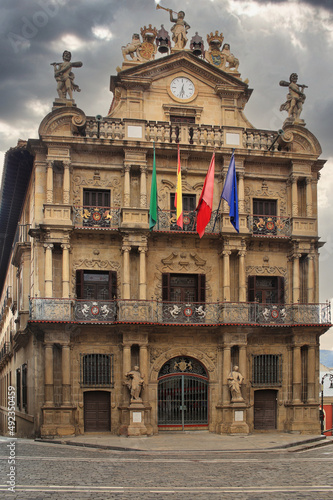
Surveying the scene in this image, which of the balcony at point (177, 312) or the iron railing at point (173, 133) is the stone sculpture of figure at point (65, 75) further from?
the balcony at point (177, 312)

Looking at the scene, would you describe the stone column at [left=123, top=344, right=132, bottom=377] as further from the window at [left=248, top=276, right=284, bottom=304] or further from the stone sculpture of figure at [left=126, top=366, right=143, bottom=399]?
the window at [left=248, top=276, right=284, bottom=304]

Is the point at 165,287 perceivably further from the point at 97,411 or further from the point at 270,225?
the point at 97,411

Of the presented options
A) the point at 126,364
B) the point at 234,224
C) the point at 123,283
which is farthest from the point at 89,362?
the point at 234,224

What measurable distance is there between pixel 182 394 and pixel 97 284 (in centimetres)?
611

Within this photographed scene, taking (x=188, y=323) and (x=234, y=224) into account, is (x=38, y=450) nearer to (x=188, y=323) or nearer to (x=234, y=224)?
(x=188, y=323)

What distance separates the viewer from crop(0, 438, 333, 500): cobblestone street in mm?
15164

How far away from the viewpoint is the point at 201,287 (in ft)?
102

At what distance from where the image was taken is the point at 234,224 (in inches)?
1140

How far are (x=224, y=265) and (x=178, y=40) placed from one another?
1124 centimetres

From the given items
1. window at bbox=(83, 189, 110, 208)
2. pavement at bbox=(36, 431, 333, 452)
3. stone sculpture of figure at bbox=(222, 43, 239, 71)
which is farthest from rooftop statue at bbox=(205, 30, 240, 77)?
pavement at bbox=(36, 431, 333, 452)

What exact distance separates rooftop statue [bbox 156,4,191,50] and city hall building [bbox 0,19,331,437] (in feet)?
0.22

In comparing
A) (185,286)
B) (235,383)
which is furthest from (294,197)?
(235,383)

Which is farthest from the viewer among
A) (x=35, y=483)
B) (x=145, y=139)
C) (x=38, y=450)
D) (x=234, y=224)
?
(x=145, y=139)

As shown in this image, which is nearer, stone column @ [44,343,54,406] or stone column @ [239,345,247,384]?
stone column @ [44,343,54,406]
